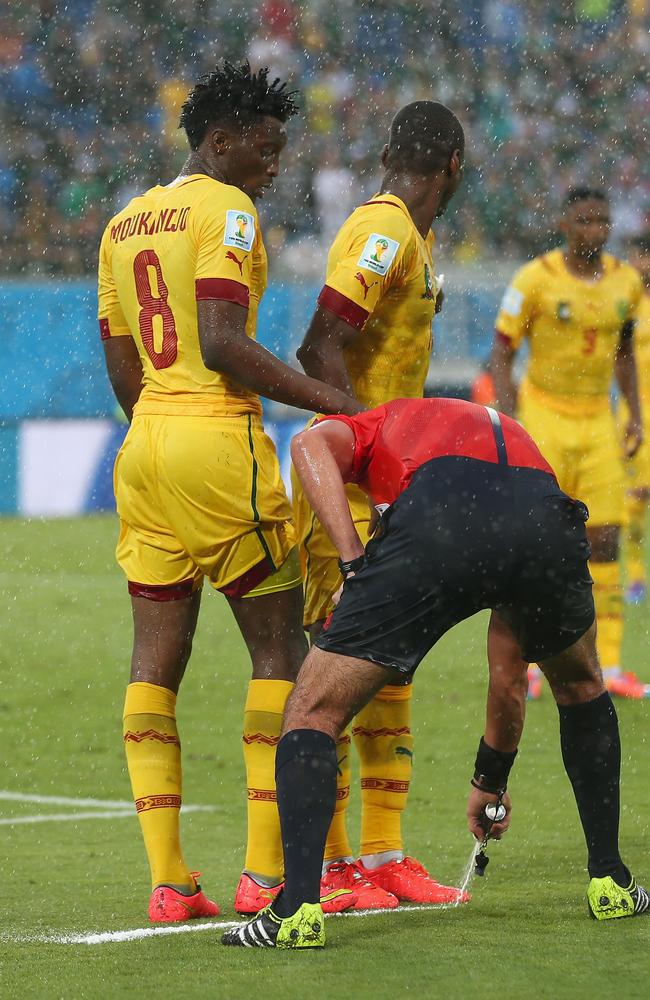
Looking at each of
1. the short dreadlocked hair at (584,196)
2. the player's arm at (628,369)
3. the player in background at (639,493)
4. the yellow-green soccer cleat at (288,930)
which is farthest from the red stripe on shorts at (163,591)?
the player in background at (639,493)

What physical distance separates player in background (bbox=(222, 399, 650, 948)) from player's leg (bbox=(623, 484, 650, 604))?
843 cm

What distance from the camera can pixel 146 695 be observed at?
173 inches

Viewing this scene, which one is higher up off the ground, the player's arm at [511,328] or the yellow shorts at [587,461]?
the player's arm at [511,328]

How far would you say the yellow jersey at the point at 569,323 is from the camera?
8.35 meters

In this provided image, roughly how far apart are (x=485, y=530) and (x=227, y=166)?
141 cm

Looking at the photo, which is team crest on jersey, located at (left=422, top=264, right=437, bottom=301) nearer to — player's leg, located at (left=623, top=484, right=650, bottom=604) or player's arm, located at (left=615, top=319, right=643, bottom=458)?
player's arm, located at (left=615, top=319, right=643, bottom=458)

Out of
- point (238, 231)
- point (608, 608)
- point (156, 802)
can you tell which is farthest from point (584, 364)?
point (156, 802)

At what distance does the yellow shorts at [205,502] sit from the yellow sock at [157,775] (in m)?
0.33

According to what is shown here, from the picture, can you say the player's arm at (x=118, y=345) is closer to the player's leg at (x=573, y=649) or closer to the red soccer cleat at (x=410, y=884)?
the player's leg at (x=573, y=649)

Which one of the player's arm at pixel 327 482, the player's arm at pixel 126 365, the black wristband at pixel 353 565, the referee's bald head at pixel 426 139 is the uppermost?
the referee's bald head at pixel 426 139

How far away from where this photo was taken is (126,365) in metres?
4.67

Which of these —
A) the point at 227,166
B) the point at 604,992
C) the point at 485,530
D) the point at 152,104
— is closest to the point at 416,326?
the point at 227,166

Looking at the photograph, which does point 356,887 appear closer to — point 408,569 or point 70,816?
point 408,569

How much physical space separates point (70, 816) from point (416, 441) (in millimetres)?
3104
